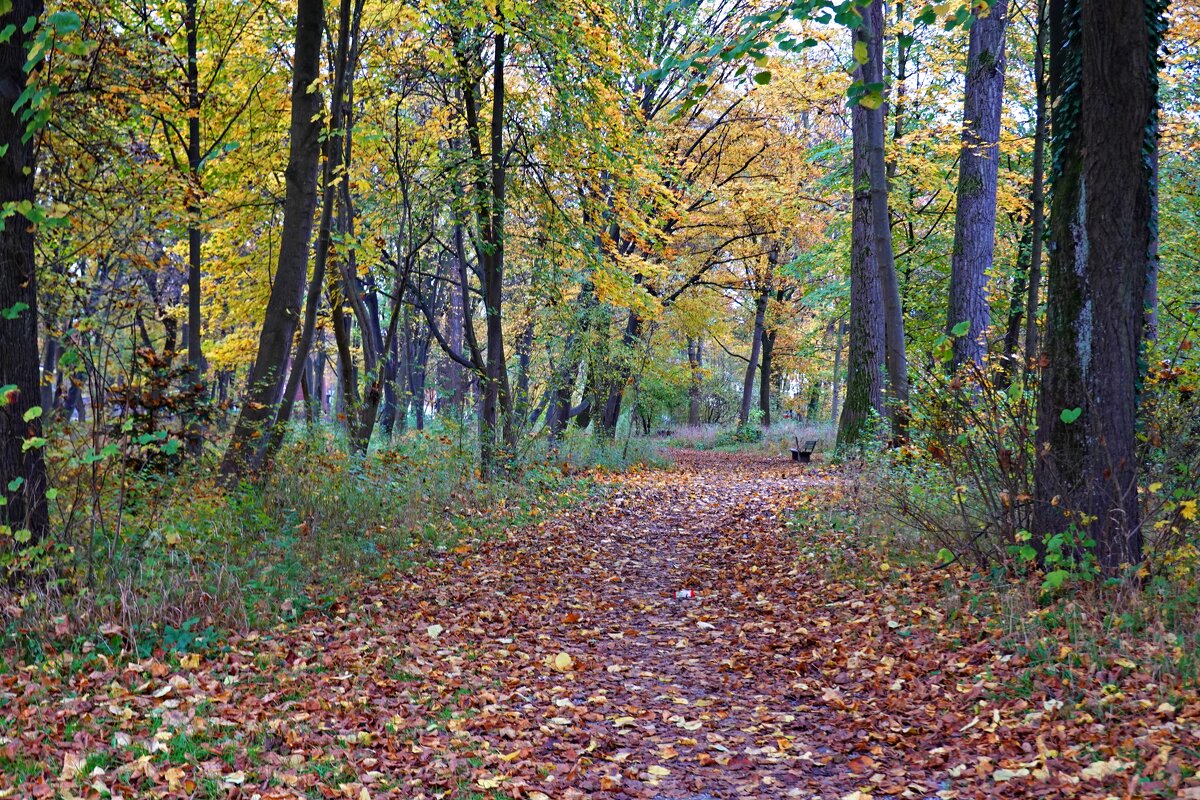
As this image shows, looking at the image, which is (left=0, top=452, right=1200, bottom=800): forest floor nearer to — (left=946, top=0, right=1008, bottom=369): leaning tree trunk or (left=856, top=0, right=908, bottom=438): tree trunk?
(left=856, top=0, right=908, bottom=438): tree trunk

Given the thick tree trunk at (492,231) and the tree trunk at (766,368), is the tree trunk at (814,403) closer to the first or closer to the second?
the tree trunk at (766,368)

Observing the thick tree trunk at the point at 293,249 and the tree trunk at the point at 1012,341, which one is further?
the thick tree trunk at the point at 293,249

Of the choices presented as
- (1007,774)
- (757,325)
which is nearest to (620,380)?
(757,325)

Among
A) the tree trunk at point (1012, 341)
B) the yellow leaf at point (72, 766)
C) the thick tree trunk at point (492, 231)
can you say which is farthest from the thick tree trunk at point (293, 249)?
the tree trunk at point (1012, 341)

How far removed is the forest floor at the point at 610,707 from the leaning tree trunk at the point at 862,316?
617 cm

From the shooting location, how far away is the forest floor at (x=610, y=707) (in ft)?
12.1

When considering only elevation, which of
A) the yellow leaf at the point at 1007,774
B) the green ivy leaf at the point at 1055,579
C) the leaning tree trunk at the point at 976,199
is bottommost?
the yellow leaf at the point at 1007,774

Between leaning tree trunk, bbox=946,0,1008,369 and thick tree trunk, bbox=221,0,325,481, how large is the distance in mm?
9188

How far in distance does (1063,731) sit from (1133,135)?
144 inches

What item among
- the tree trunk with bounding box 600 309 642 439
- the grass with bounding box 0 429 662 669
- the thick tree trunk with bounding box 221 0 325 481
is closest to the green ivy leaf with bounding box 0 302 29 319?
the grass with bounding box 0 429 662 669

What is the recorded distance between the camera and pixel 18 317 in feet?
18.3

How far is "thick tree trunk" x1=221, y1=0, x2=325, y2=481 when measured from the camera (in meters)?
8.15

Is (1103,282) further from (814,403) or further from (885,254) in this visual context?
(814,403)

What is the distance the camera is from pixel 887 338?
34.6 feet
